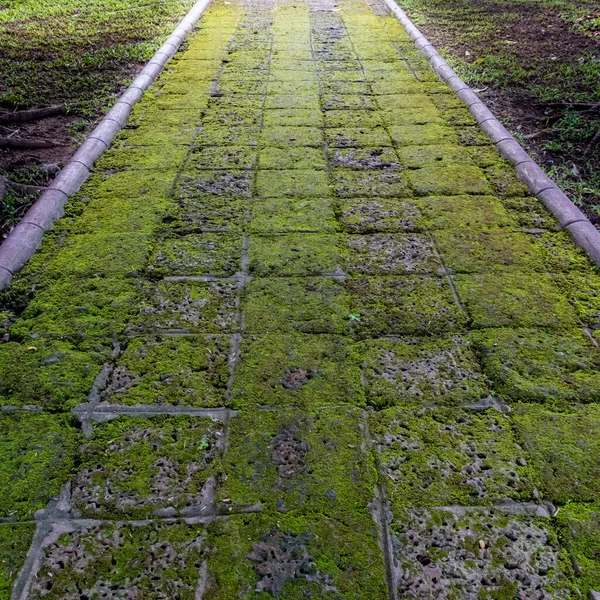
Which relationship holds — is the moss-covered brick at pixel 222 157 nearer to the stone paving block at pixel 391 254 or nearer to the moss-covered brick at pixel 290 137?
the moss-covered brick at pixel 290 137

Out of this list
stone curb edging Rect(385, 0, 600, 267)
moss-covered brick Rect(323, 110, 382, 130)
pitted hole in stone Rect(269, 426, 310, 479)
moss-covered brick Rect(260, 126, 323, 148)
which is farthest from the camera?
moss-covered brick Rect(323, 110, 382, 130)

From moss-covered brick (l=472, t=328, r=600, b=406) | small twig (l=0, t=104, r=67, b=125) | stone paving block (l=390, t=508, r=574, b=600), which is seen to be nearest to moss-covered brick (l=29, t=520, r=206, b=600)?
stone paving block (l=390, t=508, r=574, b=600)

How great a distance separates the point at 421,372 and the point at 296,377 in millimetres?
580

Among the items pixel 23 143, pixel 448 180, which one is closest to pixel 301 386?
pixel 448 180

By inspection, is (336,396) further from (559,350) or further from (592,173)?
(592,173)

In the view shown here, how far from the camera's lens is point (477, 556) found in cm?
177

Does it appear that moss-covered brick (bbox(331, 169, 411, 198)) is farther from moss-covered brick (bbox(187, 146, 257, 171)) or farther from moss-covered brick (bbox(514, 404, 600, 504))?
moss-covered brick (bbox(514, 404, 600, 504))

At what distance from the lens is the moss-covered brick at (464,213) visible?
137 inches

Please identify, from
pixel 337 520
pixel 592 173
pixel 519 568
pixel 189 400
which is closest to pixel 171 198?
pixel 189 400

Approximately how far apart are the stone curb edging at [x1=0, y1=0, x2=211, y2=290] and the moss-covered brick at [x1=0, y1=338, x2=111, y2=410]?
580 millimetres

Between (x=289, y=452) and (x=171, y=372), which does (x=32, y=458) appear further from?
(x=289, y=452)

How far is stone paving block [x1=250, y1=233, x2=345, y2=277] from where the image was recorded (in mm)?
3070

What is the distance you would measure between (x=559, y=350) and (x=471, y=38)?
6.24 metres

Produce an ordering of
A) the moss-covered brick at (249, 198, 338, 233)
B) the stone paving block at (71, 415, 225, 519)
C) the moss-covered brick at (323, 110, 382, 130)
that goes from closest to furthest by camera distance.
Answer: the stone paving block at (71, 415, 225, 519) → the moss-covered brick at (249, 198, 338, 233) → the moss-covered brick at (323, 110, 382, 130)
